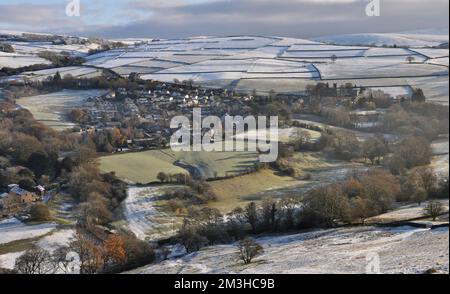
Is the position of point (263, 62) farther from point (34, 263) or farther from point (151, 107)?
point (34, 263)

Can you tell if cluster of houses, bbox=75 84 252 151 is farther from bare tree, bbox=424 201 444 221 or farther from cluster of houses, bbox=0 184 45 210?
bare tree, bbox=424 201 444 221

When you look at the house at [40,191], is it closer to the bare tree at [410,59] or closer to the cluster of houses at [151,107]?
the cluster of houses at [151,107]

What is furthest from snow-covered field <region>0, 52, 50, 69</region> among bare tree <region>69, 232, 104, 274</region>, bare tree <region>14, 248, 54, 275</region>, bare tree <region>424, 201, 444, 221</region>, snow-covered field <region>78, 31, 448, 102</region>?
bare tree <region>424, 201, 444, 221</region>

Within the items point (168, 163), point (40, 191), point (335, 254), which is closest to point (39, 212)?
point (40, 191)

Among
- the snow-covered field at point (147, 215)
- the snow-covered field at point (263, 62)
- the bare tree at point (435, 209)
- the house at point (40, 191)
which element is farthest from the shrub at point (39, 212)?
the snow-covered field at point (263, 62)

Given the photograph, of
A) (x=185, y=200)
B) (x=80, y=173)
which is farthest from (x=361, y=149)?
(x=80, y=173)
